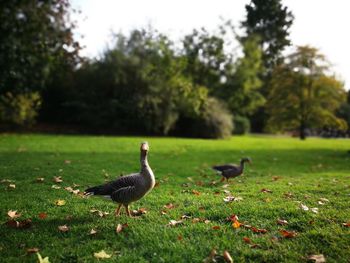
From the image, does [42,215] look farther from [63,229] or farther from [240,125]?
[240,125]

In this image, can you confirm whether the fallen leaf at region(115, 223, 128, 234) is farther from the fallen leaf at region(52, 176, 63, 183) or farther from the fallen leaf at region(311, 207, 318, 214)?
the fallen leaf at region(52, 176, 63, 183)

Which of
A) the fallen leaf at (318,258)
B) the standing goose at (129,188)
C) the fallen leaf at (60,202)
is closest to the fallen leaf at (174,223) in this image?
the standing goose at (129,188)

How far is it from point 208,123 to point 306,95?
12.0 m

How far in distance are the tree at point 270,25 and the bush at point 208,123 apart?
31.0 metres

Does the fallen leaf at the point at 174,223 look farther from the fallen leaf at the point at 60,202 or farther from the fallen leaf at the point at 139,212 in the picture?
the fallen leaf at the point at 60,202

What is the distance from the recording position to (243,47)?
4119cm

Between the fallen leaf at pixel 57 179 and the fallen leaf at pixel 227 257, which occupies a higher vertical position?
the fallen leaf at pixel 57 179

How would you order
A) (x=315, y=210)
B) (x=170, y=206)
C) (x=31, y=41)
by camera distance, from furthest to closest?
(x=31, y=41)
(x=170, y=206)
(x=315, y=210)

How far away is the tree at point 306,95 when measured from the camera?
36000 millimetres

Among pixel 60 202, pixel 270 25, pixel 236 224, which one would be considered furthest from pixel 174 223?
pixel 270 25

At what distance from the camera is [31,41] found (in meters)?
25.3

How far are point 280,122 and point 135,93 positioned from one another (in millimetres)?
16090

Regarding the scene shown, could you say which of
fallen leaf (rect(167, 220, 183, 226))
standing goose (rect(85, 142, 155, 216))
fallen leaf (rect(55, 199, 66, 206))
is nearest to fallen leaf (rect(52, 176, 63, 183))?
fallen leaf (rect(55, 199, 66, 206))

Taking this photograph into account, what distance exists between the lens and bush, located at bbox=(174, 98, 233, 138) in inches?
1243
